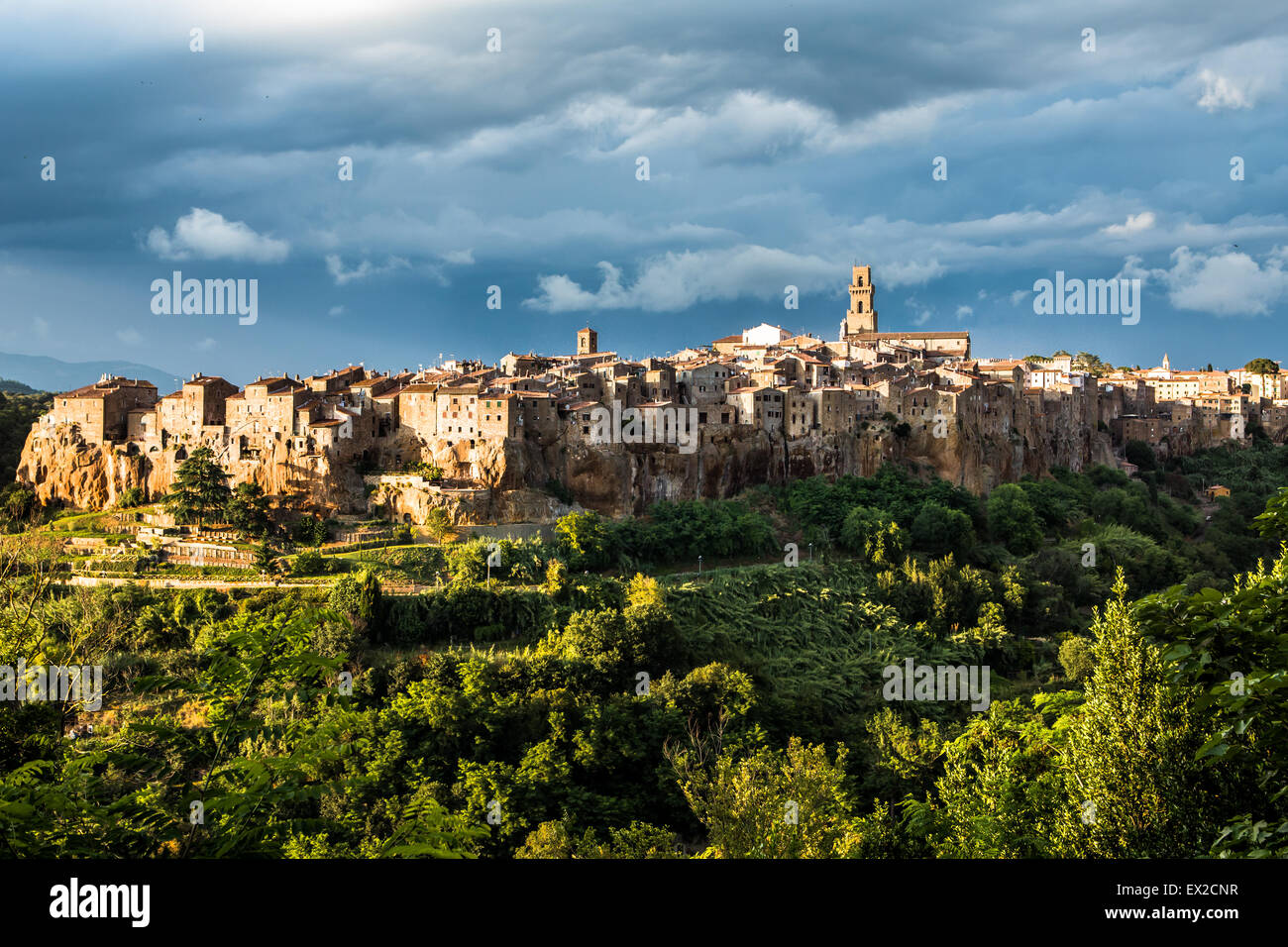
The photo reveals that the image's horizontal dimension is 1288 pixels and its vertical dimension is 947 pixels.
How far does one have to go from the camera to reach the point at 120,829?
7.91 m

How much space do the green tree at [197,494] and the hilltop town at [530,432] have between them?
250 cm

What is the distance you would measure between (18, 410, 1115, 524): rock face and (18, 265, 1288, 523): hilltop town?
7 centimetres

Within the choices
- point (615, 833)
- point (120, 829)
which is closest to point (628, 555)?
point (615, 833)

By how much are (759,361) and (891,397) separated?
814 centimetres

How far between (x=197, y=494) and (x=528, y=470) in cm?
1254

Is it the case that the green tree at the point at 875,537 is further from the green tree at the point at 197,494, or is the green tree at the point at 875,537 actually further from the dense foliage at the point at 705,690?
the green tree at the point at 197,494

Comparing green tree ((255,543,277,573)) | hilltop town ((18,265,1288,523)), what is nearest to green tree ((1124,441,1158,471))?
hilltop town ((18,265,1288,523))

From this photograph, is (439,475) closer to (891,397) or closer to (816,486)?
(816,486)

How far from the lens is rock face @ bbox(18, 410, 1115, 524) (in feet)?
131

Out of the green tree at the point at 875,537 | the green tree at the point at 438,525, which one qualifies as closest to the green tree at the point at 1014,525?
the green tree at the point at 875,537

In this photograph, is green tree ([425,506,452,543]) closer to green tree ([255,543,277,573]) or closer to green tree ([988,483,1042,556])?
green tree ([255,543,277,573])

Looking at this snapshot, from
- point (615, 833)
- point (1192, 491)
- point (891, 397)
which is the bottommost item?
point (615, 833)

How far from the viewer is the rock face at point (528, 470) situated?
3997 cm

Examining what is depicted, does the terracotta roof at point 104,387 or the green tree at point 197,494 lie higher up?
the terracotta roof at point 104,387
